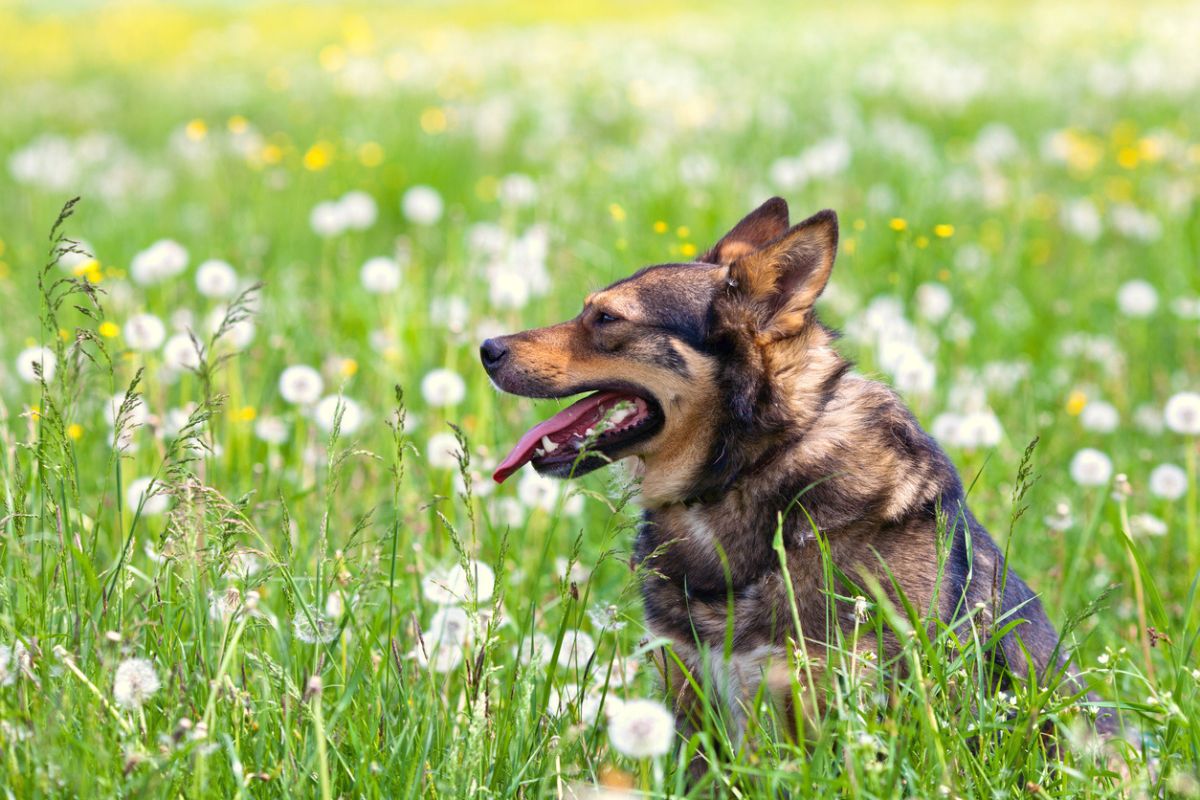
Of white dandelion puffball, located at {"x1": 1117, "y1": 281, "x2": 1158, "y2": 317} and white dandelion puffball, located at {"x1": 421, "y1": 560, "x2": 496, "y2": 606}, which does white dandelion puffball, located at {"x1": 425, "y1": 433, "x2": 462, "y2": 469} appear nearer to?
white dandelion puffball, located at {"x1": 421, "y1": 560, "x2": 496, "y2": 606}

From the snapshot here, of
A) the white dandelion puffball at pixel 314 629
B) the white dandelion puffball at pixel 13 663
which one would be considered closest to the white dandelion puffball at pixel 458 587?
the white dandelion puffball at pixel 314 629

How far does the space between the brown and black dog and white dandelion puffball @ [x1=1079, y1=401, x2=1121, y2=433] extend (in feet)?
6.48

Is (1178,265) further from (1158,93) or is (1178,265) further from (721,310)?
(1158,93)

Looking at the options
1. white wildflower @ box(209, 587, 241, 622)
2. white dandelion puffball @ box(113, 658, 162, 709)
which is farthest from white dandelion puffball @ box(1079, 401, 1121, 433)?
white dandelion puffball @ box(113, 658, 162, 709)

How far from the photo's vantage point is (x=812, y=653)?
297 centimetres

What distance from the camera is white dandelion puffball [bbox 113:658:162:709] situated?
239 cm

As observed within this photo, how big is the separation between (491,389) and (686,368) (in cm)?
155

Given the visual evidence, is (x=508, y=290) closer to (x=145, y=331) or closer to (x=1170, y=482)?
(x=145, y=331)

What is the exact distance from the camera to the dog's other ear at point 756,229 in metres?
3.82

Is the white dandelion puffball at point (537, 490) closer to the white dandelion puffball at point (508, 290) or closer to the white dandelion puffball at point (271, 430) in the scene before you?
the white dandelion puffball at point (271, 430)

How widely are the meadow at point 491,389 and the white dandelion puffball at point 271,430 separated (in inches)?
0.7

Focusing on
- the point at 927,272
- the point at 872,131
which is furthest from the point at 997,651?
the point at 872,131

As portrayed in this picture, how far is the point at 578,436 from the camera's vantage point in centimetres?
336

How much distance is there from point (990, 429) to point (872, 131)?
583cm
